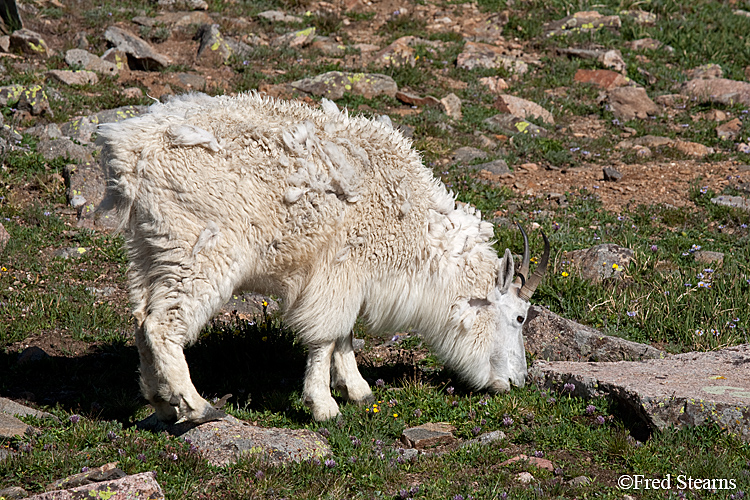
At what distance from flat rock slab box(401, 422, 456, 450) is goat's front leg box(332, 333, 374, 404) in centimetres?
63

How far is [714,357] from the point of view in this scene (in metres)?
5.99

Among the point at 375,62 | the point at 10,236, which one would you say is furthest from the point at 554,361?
the point at 375,62

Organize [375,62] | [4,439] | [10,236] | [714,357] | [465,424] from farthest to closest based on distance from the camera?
[375,62], [10,236], [714,357], [465,424], [4,439]

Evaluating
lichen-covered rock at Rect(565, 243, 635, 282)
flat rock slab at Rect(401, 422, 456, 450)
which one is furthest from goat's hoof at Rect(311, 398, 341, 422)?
lichen-covered rock at Rect(565, 243, 635, 282)

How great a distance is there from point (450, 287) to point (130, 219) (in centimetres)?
245

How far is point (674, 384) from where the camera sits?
17.1 feet

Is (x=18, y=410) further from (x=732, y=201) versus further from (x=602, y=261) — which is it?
(x=732, y=201)

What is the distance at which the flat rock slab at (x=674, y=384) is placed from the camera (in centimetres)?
480

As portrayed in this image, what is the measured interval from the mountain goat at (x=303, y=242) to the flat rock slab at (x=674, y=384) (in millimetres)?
538

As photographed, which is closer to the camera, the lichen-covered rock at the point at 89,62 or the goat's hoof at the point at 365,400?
the goat's hoof at the point at 365,400

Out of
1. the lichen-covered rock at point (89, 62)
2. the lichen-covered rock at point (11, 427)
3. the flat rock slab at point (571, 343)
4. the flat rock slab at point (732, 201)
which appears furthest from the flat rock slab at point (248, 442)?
the lichen-covered rock at point (89, 62)

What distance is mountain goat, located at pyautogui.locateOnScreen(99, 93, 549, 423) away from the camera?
→ 475 cm

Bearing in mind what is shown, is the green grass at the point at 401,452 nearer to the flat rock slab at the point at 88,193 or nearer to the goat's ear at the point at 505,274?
the goat's ear at the point at 505,274

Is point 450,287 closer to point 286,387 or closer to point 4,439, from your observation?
point 286,387
